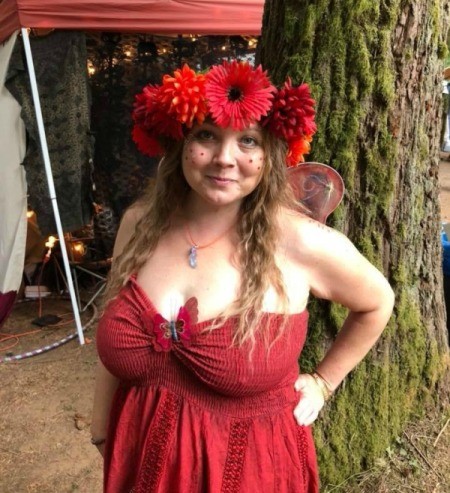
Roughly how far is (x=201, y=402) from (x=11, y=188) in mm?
3400

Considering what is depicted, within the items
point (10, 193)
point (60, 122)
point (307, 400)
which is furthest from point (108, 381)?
point (60, 122)

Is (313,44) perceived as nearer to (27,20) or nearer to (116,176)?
(27,20)

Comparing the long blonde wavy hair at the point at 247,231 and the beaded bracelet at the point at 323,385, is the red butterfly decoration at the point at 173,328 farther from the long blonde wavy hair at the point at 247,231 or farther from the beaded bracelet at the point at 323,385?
the beaded bracelet at the point at 323,385

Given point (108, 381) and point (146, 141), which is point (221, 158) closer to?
point (146, 141)

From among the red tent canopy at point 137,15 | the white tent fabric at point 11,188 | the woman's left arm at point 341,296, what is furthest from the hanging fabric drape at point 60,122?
the woman's left arm at point 341,296

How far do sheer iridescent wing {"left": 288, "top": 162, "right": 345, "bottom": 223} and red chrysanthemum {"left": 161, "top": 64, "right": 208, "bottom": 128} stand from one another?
1.59 ft

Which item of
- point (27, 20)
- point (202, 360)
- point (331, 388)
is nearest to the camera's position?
point (202, 360)

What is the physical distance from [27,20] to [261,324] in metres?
3.32

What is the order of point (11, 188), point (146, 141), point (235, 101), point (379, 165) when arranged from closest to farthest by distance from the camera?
point (235, 101) < point (146, 141) < point (379, 165) < point (11, 188)

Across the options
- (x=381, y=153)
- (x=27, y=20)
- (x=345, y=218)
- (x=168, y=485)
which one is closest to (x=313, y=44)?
(x=381, y=153)

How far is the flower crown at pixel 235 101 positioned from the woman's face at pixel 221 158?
40mm

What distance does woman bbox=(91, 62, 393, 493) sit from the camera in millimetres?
1306

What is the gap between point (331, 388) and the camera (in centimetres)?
170

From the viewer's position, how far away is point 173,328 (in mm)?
1329
